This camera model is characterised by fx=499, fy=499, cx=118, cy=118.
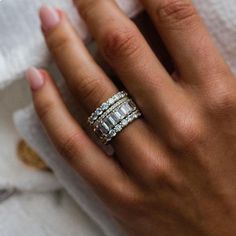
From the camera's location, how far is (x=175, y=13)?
22.1 inches

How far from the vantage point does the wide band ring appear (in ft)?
1.86

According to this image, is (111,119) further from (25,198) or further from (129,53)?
(25,198)

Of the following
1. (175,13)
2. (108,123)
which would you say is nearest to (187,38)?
(175,13)

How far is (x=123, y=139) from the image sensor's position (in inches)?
23.0

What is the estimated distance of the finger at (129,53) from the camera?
56 cm

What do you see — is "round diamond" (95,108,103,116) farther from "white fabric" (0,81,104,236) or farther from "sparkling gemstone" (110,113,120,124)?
"white fabric" (0,81,104,236)

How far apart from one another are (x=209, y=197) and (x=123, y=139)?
4.9 inches

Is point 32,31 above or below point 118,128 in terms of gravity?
above

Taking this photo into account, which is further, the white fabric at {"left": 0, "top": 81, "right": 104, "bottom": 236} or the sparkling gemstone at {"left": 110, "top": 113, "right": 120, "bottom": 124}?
the white fabric at {"left": 0, "top": 81, "right": 104, "bottom": 236}

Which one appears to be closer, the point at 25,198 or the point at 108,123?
the point at 108,123

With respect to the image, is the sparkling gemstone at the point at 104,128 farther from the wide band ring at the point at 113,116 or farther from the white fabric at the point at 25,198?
the white fabric at the point at 25,198

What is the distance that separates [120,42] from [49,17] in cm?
9

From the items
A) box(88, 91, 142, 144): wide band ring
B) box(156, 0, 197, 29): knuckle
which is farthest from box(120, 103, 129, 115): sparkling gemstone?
box(156, 0, 197, 29): knuckle

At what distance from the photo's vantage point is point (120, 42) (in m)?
0.56
